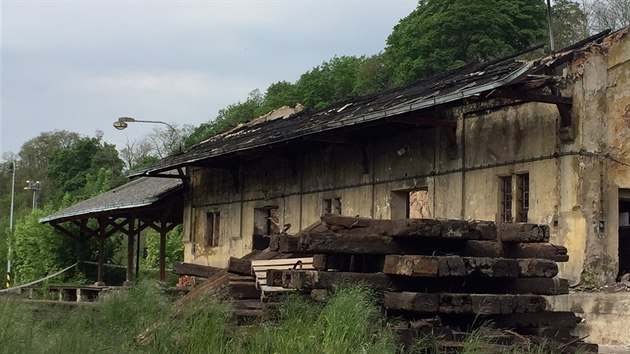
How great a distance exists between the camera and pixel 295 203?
20.6 m

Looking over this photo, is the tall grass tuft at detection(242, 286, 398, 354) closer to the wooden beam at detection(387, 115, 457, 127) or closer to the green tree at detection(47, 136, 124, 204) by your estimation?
A: the wooden beam at detection(387, 115, 457, 127)

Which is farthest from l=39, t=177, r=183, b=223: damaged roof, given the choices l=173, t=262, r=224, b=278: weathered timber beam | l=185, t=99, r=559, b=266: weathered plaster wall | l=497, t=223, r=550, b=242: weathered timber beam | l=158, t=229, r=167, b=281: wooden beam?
l=497, t=223, r=550, b=242: weathered timber beam

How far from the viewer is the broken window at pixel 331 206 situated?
1925 centimetres

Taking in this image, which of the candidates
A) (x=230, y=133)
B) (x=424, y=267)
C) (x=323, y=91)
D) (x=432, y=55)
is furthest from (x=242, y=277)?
(x=323, y=91)

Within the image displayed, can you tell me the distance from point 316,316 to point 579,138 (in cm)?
662

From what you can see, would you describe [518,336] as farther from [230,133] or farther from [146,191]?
[146,191]

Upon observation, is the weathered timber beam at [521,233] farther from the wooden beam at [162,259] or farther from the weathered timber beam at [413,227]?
the wooden beam at [162,259]

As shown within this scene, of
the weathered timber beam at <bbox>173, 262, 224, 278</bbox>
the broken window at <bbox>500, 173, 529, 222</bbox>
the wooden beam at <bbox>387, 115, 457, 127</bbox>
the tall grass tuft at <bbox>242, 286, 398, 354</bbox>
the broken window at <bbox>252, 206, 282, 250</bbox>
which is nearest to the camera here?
the tall grass tuft at <bbox>242, 286, 398, 354</bbox>

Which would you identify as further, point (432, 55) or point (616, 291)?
point (432, 55)

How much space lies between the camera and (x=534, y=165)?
14.0 m

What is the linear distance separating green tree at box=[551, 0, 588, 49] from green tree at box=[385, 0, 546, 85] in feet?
5.83

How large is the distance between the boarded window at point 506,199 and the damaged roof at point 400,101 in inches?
71.0

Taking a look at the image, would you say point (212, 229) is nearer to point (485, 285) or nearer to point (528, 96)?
point (528, 96)

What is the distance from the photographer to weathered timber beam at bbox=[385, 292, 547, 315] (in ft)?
28.5
